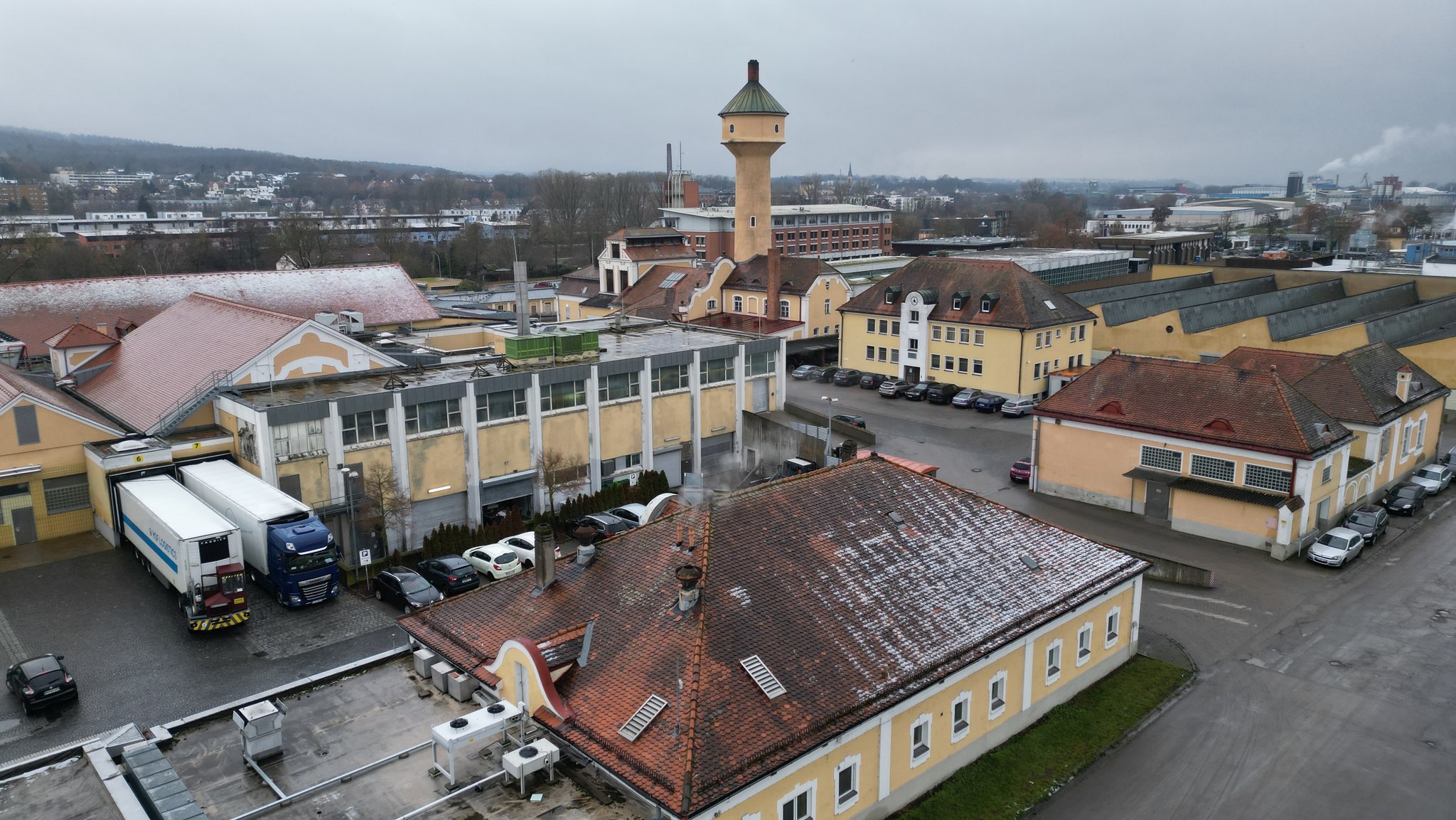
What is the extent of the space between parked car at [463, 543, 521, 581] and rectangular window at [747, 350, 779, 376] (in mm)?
14370

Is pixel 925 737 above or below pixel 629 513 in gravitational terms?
above

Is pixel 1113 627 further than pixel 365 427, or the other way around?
pixel 365 427

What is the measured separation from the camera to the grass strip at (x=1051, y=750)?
54.9 ft

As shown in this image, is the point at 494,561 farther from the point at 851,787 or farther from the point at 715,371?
the point at 851,787

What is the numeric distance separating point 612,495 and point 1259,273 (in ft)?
189

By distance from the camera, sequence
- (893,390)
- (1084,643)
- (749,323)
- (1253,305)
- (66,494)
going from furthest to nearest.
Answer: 1. (749,323)
2. (1253,305)
3. (893,390)
4. (66,494)
5. (1084,643)

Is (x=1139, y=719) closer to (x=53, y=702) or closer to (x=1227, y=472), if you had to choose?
(x=1227, y=472)

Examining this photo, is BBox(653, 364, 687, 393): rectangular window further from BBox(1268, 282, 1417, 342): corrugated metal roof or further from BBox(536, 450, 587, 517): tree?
BBox(1268, 282, 1417, 342): corrugated metal roof

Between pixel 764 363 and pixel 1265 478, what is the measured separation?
60.4ft

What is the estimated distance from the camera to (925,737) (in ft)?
54.1

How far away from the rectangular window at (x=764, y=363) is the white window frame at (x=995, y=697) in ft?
72.4

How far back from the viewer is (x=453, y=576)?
26.1m

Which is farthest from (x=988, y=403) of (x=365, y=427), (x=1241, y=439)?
(x=365, y=427)

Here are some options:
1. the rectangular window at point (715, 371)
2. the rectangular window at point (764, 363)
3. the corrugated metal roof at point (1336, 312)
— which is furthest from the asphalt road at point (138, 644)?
the corrugated metal roof at point (1336, 312)
